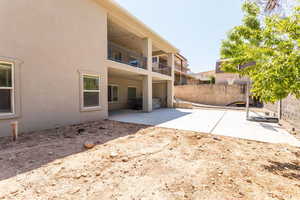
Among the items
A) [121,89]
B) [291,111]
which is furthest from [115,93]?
[291,111]

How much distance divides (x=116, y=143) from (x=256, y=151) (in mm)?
3773

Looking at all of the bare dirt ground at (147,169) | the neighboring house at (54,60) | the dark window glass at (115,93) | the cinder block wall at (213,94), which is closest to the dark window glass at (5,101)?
the neighboring house at (54,60)

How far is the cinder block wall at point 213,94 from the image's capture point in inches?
646

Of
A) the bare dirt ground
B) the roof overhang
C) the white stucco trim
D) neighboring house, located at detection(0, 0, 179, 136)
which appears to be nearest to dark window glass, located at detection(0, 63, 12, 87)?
neighboring house, located at detection(0, 0, 179, 136)

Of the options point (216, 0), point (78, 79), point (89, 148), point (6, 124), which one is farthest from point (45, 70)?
point (216, 0)

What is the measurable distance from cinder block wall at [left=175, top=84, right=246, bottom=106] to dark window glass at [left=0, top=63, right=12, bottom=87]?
17.8 meters

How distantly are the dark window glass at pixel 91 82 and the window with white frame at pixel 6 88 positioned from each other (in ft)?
8.35

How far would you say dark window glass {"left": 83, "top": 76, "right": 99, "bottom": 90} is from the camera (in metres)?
6.57

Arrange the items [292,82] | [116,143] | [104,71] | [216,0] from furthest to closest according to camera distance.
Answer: [104,71] → [216,0] → [116,143] → [292,82]

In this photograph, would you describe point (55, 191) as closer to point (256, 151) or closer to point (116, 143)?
point (116, 143)

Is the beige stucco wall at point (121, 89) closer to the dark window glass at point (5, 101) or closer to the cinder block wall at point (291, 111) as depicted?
the dark window glass at point (5, 101)

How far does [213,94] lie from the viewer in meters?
17.6

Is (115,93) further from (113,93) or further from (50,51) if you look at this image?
(50,51)

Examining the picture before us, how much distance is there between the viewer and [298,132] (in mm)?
4980
